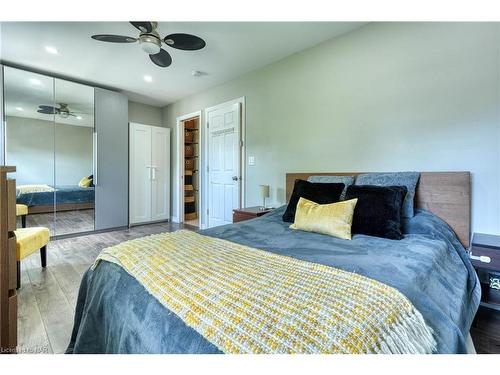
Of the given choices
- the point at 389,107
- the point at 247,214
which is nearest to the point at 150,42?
the point at 247,214

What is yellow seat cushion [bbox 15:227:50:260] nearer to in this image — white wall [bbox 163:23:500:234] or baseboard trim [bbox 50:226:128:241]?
baseboard trim [bbox 50:226:128:241]

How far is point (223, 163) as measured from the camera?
12.8ft

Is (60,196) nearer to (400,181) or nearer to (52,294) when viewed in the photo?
(52,294)

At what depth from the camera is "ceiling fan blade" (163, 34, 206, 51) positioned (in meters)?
2.12

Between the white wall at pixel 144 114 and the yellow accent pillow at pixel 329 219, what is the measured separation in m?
4.50

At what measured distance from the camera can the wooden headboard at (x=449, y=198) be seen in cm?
180

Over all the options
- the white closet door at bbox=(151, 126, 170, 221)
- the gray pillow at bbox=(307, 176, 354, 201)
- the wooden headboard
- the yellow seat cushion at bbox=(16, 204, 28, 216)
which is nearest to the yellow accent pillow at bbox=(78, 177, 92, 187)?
the yellow seat cushion at bbox=(16, 204, 28, 216)

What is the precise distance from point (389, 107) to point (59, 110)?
4.43m

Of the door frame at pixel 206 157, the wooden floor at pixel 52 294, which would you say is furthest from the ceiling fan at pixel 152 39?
the wooden floor at pixel 52 294

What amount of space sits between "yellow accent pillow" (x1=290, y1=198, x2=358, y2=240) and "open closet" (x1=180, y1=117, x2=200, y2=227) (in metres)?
3.64

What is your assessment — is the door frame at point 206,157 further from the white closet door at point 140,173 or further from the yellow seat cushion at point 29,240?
the yellow seat cushion at point 29,240
